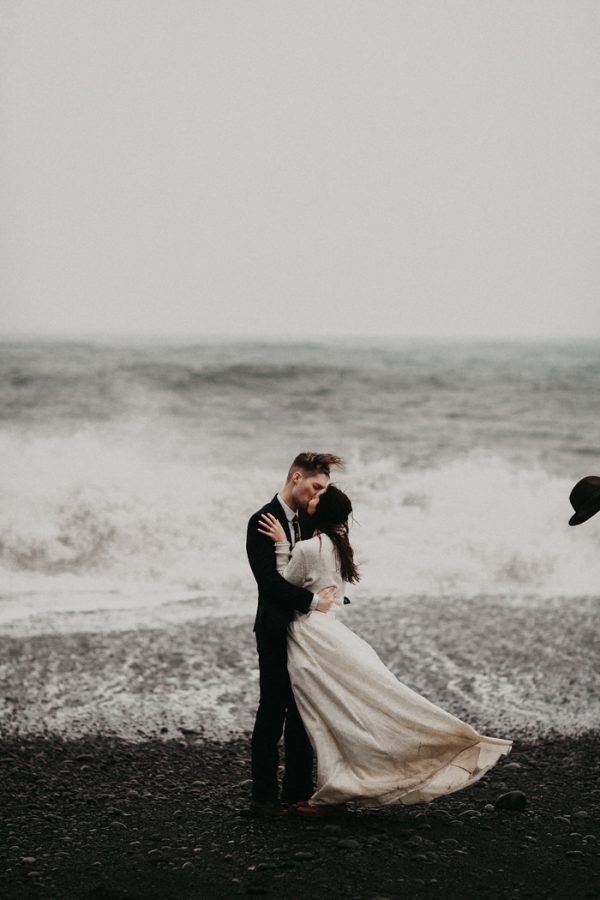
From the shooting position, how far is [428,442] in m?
20.0

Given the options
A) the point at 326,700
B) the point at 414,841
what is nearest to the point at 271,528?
the point at 326,700

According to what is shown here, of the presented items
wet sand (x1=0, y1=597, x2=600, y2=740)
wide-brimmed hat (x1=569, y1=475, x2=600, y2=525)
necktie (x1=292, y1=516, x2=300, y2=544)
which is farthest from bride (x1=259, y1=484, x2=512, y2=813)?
wet sand (x1=0, y1=597, x2=600, y2=740)

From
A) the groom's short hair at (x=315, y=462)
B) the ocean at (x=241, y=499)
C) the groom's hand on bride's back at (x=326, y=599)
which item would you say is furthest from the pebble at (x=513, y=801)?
the groom's short hair at (x=315, y=462)

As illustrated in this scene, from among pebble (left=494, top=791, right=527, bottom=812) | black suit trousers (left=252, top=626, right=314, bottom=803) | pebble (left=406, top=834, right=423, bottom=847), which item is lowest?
pebble (left=494, top=791, right=527, bottom=812)

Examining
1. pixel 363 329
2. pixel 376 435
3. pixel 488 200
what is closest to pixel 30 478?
pixel 376 435

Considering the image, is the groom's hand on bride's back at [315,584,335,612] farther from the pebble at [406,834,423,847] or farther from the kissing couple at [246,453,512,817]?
the pebble at [406,834,423,847]

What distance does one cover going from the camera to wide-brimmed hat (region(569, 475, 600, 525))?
162 inches

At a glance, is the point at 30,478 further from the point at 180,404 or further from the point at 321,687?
the point at 321,687

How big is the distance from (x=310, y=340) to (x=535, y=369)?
669 cm

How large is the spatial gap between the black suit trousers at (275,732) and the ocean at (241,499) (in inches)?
69.3

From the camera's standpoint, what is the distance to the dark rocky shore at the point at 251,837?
3.82 metres

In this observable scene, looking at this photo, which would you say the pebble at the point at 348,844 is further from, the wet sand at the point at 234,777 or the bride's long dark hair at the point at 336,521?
the bride's long dark hair at the point at 336,521

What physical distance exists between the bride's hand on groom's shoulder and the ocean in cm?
236

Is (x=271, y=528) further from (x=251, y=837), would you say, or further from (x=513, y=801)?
(x=513, y=801)
